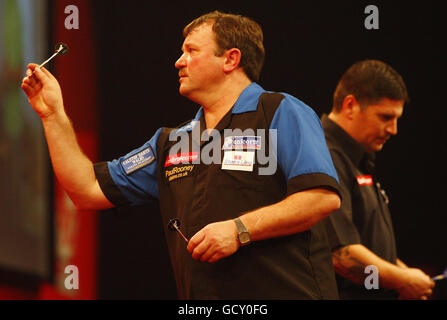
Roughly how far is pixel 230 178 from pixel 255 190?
0.25ft

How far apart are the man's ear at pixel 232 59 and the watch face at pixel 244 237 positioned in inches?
21.9

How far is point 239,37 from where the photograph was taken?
1.72 metres

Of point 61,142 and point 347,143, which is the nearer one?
point 61,142

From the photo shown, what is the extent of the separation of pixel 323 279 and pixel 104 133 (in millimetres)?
1922

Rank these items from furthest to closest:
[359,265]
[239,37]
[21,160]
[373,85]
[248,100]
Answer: [21,160], [373,85], [359,265], [239,37], [248,100]

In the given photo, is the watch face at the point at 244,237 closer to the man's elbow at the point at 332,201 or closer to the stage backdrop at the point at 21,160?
the man's elbow at the point at 332,201

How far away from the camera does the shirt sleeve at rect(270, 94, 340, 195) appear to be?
141cm

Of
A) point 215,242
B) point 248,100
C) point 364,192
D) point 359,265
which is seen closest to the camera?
point 215,242

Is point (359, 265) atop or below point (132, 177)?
below

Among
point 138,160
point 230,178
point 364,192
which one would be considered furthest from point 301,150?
point 364,192

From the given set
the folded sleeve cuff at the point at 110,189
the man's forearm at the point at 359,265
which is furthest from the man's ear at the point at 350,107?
the folded sleeve cuff at the point at 110,189

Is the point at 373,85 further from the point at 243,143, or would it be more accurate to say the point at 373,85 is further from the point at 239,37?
the point at 243,143

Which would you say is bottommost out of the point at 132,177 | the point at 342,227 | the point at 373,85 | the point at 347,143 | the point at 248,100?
the point at 342,227

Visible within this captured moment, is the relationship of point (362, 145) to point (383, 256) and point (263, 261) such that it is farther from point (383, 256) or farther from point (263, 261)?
point (263, 261)
